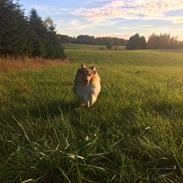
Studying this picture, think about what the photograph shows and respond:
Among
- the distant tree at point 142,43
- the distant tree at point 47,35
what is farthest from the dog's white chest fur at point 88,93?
the distant tree at point 142,43

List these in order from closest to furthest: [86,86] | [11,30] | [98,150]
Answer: [98,150], [86,86], [11,30]

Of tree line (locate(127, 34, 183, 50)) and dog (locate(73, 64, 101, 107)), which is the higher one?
dog (locate(73, 64, 101, 107))

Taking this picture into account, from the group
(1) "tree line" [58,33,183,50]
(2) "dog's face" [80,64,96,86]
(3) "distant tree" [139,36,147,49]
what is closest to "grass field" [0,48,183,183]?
(2) "dog's face" [80,64,96,86]

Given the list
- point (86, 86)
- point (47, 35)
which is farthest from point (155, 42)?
point (86, 86)

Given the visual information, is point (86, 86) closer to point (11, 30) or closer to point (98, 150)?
point (98, 150)

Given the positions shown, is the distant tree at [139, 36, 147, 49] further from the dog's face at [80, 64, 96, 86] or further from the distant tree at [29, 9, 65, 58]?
the dog's face at [80, 64, 96, 86]

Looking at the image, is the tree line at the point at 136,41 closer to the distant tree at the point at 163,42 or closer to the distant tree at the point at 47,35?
the distant tree at the point at 163,42

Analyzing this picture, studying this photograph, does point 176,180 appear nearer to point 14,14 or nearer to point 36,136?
point 36,136

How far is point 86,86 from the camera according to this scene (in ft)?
26.5

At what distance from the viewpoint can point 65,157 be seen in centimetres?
364

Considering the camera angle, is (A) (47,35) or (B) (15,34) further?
(A) (47,35)

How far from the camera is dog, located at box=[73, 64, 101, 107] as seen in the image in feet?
25.8

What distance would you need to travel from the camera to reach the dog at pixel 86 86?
25.8 feet

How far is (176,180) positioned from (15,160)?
1629 millimetres
